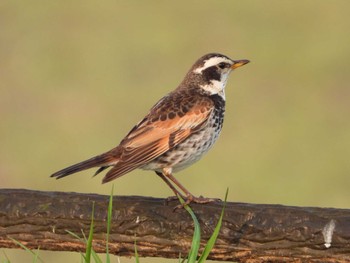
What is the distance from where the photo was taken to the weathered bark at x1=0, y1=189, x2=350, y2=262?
6840mm

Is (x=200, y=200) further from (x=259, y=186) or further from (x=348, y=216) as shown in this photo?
(x=259, y=186)

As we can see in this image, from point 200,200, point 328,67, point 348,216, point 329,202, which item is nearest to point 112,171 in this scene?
point 200,200

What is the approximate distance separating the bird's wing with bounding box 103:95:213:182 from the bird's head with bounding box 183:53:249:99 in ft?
1.24

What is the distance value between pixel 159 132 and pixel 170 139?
77mm

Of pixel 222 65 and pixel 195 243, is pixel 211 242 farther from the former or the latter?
pixel 222 65

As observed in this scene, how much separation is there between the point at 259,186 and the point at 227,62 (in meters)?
7.27

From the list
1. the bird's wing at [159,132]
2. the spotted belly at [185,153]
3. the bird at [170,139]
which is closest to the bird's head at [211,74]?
the bird at [170,139]

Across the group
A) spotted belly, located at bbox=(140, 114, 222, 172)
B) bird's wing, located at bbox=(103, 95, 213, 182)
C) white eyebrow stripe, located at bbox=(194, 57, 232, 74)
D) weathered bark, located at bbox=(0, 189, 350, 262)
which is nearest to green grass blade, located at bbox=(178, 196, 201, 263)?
weathered bark, located at bbox=(0, 189, 350, 262)

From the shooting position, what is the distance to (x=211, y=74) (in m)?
9.01

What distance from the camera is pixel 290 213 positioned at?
6.89m

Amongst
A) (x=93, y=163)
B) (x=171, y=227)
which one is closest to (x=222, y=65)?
(x=93, y=163)

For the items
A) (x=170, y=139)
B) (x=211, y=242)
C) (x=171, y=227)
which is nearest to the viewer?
(x=211, y=242)

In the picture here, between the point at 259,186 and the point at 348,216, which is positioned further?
the point at 259,186

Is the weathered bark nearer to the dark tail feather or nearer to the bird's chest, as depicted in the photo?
the dark tail feather
